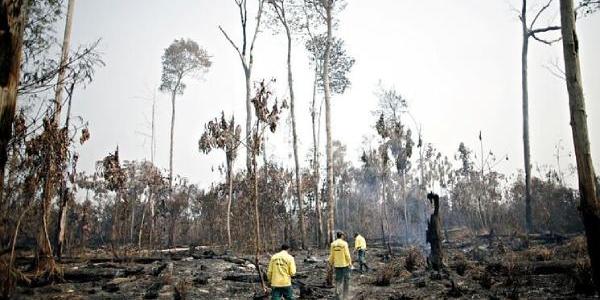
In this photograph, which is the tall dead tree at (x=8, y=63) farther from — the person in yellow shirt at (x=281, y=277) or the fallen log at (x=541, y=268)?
the fallen log at (x=541, y=268)

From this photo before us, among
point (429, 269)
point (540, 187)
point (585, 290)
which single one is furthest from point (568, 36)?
point (540, 187)

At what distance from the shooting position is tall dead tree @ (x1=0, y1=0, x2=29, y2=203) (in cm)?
318

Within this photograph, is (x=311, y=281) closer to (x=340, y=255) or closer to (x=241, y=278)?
(x=241, y=278)

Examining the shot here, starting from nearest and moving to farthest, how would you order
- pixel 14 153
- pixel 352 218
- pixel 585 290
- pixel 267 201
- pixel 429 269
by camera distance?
1. pixel 585 290
2. pixel 14 153
3. pixel 429 269
4. pixel 267 201
5. pixel 352 218

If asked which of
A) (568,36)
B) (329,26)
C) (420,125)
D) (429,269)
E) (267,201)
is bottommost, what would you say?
(429,269)

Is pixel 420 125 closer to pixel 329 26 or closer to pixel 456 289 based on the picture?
pixel 329 26

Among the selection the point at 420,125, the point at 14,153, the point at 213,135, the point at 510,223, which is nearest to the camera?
the point at 14,153

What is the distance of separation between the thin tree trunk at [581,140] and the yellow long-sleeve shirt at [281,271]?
194 inches

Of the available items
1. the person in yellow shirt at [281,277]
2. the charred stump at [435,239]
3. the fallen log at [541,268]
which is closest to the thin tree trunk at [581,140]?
the fallen log at [541,268]

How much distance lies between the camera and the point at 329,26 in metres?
21.0

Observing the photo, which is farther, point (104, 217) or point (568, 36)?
point (104, 217)

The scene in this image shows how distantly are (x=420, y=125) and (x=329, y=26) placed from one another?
1479 centimetres

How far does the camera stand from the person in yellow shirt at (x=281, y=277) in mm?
6789

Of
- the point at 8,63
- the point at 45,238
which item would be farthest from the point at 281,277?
the point at 45,238
